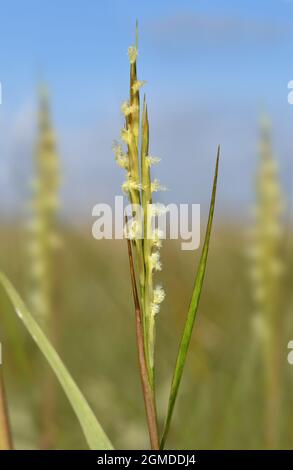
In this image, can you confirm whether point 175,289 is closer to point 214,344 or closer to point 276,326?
point 276,326

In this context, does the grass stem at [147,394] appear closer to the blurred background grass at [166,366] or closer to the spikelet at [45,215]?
the blurred background grass at [166,366]

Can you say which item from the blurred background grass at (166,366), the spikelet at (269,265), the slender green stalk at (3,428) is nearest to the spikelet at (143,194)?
the slender green stalk at (3,428)

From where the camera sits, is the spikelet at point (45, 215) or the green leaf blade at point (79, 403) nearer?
the green leaf blade at point (79, 403)

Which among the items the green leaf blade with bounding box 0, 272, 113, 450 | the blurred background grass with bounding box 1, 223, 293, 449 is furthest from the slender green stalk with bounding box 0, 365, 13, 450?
the blurred background grass with bounding box 1, 223, 293, 449

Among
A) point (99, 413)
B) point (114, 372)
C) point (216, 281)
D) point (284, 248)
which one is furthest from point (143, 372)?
point (216, 281)

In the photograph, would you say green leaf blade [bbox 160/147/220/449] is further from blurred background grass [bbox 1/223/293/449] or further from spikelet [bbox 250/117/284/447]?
spikelet [bbox 250/117/284/447]
